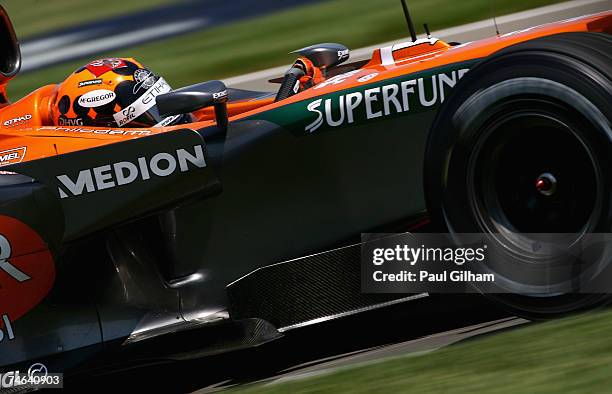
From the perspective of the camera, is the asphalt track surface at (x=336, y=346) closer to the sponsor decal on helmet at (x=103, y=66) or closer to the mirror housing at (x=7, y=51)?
the sponsor decal on helmet at (x=103, y=66)

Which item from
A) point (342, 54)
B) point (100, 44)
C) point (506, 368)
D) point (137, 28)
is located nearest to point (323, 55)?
point (342, 54)

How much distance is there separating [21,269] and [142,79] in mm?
1227

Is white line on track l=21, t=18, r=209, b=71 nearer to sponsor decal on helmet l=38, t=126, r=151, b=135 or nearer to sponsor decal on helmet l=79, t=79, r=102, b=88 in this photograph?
sponsor decal on helmet l=79, t=79, r=102, b=88

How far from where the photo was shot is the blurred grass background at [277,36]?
10.2 m

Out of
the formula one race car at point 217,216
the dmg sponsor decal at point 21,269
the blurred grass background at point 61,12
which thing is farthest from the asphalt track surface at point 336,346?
the blurred grass background at point 61,12

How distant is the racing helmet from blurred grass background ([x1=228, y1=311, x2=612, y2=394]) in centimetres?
176

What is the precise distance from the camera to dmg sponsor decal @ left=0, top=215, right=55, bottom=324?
4383 millimetres

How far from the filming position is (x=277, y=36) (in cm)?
1094

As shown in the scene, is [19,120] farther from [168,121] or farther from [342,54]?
[342,54]

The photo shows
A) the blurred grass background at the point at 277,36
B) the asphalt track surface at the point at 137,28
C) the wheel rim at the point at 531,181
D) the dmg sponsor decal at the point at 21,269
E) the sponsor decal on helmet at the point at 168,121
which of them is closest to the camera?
the wheel rim at the point at 531,181

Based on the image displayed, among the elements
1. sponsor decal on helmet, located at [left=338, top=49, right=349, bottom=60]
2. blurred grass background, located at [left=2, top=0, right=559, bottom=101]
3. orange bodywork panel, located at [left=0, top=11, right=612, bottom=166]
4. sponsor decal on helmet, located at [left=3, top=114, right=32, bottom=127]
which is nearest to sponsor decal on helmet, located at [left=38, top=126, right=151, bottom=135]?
orange bodywork panel, located at [left=0, top=11, right=612, bottom=166]

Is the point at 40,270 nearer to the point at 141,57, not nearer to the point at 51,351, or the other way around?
the point at 51,351

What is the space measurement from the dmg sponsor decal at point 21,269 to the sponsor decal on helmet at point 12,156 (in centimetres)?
41

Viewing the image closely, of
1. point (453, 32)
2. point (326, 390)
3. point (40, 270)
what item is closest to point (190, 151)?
point (40, 270)
